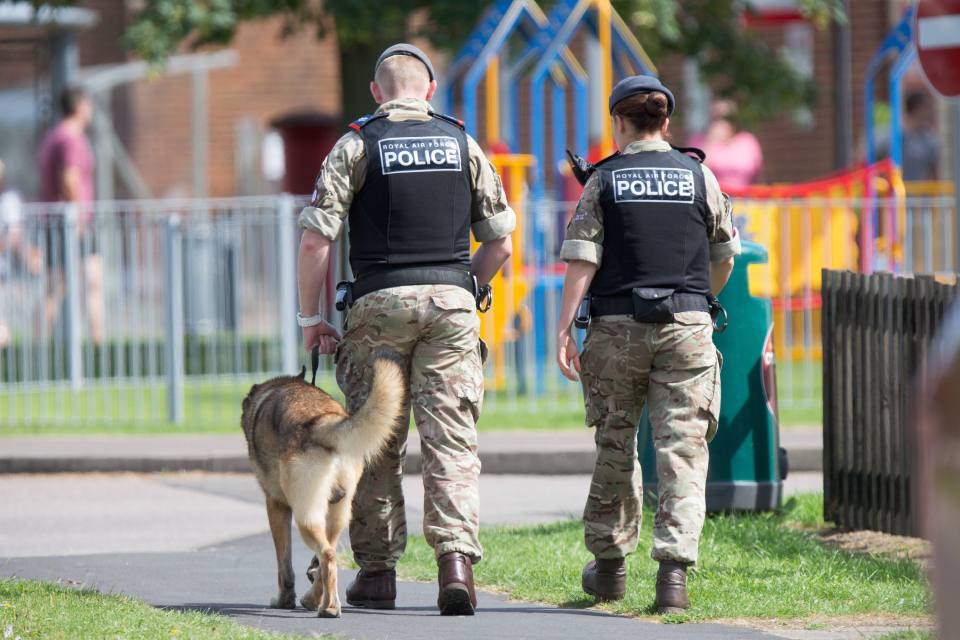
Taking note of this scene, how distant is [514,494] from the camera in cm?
972

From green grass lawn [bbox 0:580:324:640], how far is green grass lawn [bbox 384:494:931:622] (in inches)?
52.8

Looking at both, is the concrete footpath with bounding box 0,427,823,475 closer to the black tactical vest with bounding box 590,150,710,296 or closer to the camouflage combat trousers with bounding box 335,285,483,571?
the camouflage combat trousers with bounding box 335,285,483,571

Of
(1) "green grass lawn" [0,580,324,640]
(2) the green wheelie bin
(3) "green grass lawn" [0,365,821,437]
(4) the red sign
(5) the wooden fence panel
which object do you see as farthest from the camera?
(3) "green grass lawn" [0,365,821,437]

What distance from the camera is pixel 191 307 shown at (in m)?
13.0

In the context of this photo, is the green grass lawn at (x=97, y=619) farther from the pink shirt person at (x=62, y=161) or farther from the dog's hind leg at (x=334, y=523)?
the pink shirt person at (x=62, y=161)

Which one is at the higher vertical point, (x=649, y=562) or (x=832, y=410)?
(x=832, y=410)

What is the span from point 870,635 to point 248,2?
12.0 m

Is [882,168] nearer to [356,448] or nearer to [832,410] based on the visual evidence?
[832,410]

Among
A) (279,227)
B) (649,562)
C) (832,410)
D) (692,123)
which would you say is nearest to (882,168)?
(279,227)

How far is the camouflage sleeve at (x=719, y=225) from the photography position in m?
6.11

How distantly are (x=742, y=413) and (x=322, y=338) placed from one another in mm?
2493

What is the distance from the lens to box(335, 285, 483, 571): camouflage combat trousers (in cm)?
592

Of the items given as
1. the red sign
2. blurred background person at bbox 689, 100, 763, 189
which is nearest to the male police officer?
the red sign

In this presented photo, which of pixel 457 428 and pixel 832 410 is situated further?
pixel 832 410
